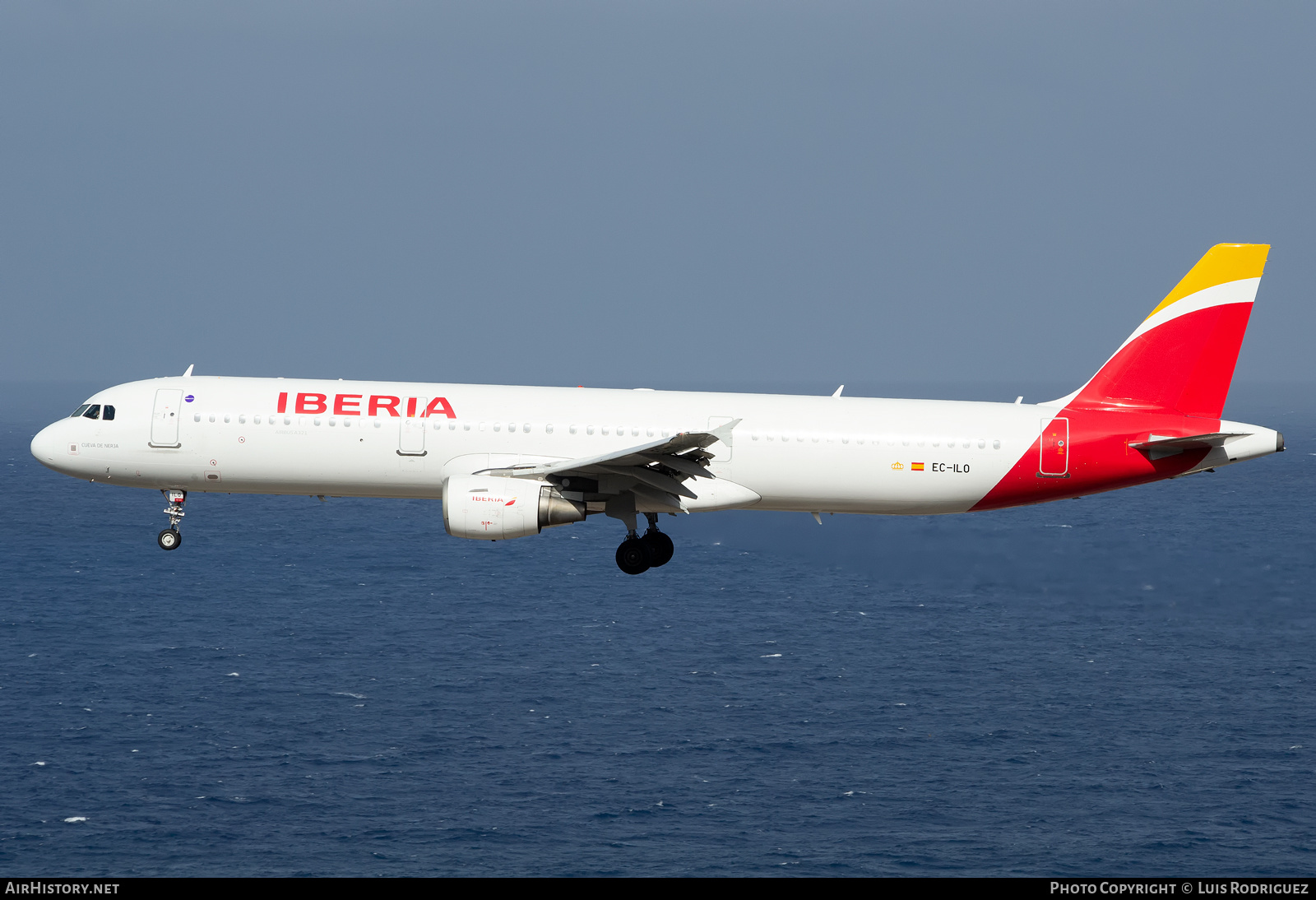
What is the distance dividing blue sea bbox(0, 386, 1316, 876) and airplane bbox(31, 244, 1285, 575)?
1441 cm

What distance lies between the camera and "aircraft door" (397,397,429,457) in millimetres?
33875

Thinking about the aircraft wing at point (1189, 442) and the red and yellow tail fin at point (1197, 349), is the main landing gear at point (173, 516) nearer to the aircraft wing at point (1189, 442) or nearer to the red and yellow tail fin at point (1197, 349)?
the red and yellow tail fin at point (1197, 349)

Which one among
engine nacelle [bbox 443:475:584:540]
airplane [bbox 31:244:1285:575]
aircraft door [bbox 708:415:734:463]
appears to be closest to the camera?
engine nacelle [bbox 443:475:584:540]

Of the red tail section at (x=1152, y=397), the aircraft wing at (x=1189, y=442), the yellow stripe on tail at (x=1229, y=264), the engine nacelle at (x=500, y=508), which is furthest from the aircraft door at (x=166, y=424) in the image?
the yellow stripe on tail at (x=1229, y=264)

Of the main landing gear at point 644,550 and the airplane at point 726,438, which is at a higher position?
the airplane at point 726,438

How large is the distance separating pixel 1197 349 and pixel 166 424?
99.4 ft

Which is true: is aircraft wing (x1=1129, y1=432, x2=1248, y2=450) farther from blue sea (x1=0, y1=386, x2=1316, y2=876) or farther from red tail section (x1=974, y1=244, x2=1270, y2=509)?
blue sea (x1=0, y1=386, x2=1316, y2=876)

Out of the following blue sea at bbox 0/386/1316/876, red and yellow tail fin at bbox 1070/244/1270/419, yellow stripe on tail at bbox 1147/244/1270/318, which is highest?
yellow stripe on tail at bbox 1147/244/1270/318

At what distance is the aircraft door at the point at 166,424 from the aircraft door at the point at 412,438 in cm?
676

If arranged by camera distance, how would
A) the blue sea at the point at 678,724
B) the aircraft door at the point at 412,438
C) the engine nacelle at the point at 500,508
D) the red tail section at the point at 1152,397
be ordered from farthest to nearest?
the blue sea at the point at 678,724
the red tail section at the point at 1152,397
the aircraft door at the point at 412,438
the engine nacelle at the point at 500,508

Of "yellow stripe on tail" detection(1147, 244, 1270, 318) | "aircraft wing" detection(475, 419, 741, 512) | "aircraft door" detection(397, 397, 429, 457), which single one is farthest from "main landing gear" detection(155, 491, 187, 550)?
"yellow stripe on tail" detection(1147, 244, 1270, 318)

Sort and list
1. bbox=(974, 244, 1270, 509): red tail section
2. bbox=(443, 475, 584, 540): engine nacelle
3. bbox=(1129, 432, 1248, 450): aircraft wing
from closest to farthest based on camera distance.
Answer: bbox=(443, 475, 584, 540): engine nacelle, bbox=(1129, 432, 1248, 450): aircraft wing, bbox=(974, 244, 1270, 509): red tail section

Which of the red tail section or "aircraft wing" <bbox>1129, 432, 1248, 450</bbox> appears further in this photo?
the red tail section

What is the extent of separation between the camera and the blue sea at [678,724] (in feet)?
270
